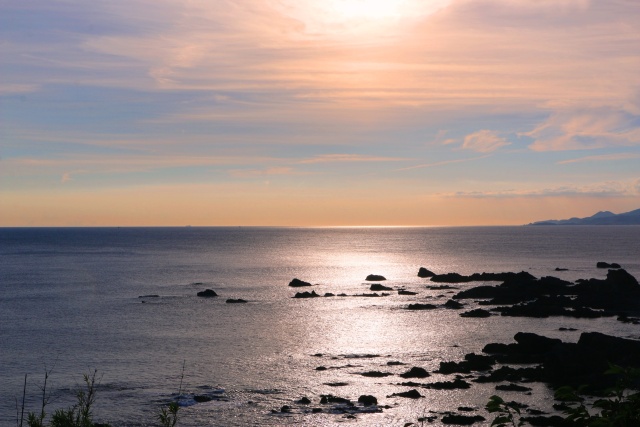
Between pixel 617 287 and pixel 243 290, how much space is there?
59149mm

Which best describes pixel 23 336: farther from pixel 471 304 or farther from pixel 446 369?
pixel 471 304

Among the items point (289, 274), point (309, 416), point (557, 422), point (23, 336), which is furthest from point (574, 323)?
point (289, 274)

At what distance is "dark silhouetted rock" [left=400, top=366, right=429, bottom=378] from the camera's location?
46.4 m

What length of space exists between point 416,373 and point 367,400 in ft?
27.0

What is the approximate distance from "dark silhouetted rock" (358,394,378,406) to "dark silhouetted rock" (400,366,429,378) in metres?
7.39

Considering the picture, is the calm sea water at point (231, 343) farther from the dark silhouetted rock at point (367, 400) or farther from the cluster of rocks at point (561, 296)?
the cluster of rocks at point (561, 296)

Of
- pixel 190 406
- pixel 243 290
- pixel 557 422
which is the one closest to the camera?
pixel 557 422

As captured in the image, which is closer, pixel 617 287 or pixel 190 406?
pixel 190 406

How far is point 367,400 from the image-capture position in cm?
3959

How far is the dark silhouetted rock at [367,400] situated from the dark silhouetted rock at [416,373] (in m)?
7.39

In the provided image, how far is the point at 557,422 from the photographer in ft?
116

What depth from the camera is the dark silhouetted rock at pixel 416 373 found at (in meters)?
46.4

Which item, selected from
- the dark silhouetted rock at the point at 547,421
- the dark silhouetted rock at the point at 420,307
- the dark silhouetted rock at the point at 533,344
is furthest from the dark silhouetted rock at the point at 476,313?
the dark silhouetted rock at the point at 547,421

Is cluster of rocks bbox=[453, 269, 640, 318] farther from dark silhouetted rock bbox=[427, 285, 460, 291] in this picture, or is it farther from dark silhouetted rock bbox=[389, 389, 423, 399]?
dark silhouetted rock bbox=[389, 389, 423, 399]
